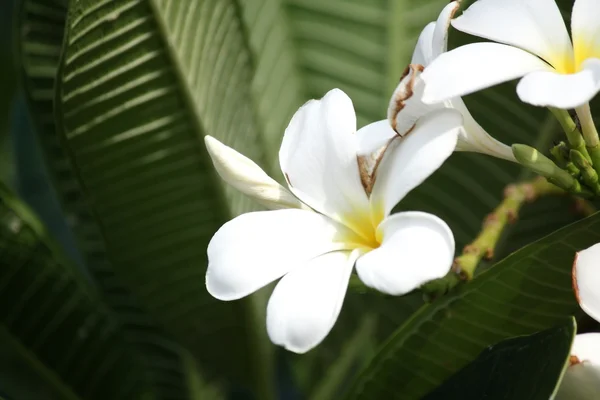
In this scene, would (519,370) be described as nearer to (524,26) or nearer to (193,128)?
(524,26)

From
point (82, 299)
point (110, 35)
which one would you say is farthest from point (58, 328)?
point (110, 35)

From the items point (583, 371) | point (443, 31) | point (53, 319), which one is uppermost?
point (443, 31)

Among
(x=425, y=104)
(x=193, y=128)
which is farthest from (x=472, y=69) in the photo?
(x=193, y=128)

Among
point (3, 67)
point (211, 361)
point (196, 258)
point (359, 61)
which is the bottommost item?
point (211, 361)

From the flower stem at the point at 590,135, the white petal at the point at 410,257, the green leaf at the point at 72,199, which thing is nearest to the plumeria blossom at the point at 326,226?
the white petal at the point at 410,257

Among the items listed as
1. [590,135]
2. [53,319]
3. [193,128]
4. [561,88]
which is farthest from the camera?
[53,319]

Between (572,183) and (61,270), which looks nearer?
(572,183)

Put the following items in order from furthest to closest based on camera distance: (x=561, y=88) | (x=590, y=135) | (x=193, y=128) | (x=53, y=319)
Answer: (x=53, y=319)
(x=193, y=128)
(x=590, y=135)
(x=561, y=88)

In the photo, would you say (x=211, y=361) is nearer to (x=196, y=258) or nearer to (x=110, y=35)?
(x=196, y=258)

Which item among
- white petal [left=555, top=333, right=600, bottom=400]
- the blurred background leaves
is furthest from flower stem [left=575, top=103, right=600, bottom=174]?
the blurred background leaves
